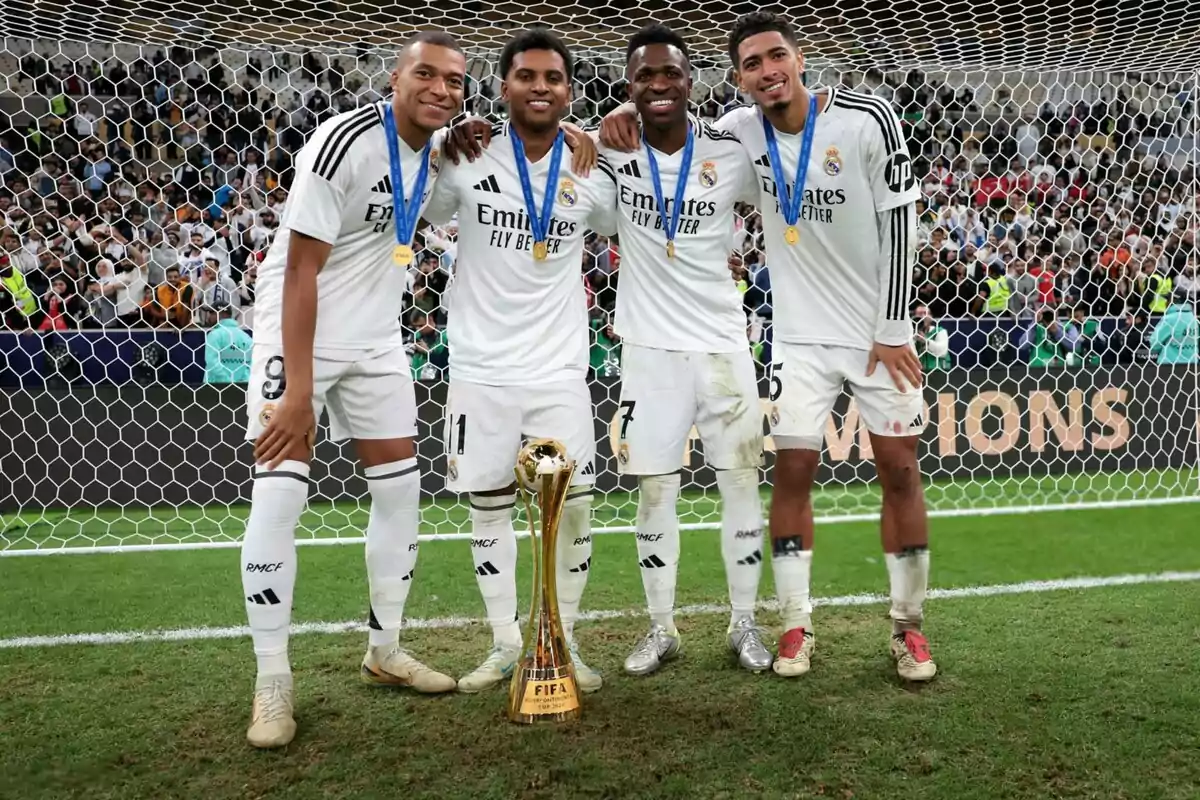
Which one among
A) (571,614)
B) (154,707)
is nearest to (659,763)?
(571,614)

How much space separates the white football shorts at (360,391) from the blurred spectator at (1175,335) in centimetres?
620

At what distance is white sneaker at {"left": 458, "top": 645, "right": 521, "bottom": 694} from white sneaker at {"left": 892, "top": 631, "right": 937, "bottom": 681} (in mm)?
1057

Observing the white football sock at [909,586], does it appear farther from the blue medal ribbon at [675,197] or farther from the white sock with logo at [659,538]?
the blue medal ribbon at [675,197]

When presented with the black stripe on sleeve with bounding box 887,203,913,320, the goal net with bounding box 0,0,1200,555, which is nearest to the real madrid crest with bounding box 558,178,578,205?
the black stripe on sleeve with bounding box 887,203,913,320

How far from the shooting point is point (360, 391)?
2.70m

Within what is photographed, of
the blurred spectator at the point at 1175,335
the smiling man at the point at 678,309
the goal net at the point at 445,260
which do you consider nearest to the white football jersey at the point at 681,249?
the smiling man at the point at 678,309

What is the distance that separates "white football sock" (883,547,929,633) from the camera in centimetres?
290

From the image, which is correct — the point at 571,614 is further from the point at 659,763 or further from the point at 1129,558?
the point at 1129,558

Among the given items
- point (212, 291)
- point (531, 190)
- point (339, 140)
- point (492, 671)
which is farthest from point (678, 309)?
point (212, 291)

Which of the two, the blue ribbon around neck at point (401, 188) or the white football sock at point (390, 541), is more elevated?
the blue ribbon around neck at point (401, 188)

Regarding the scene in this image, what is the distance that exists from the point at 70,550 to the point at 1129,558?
4.76 metres

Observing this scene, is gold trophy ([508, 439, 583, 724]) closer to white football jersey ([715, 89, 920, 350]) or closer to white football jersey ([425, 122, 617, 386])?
white football jersey ([425, 122, 617, 386])

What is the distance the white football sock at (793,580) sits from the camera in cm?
296

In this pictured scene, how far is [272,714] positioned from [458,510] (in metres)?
3.42
